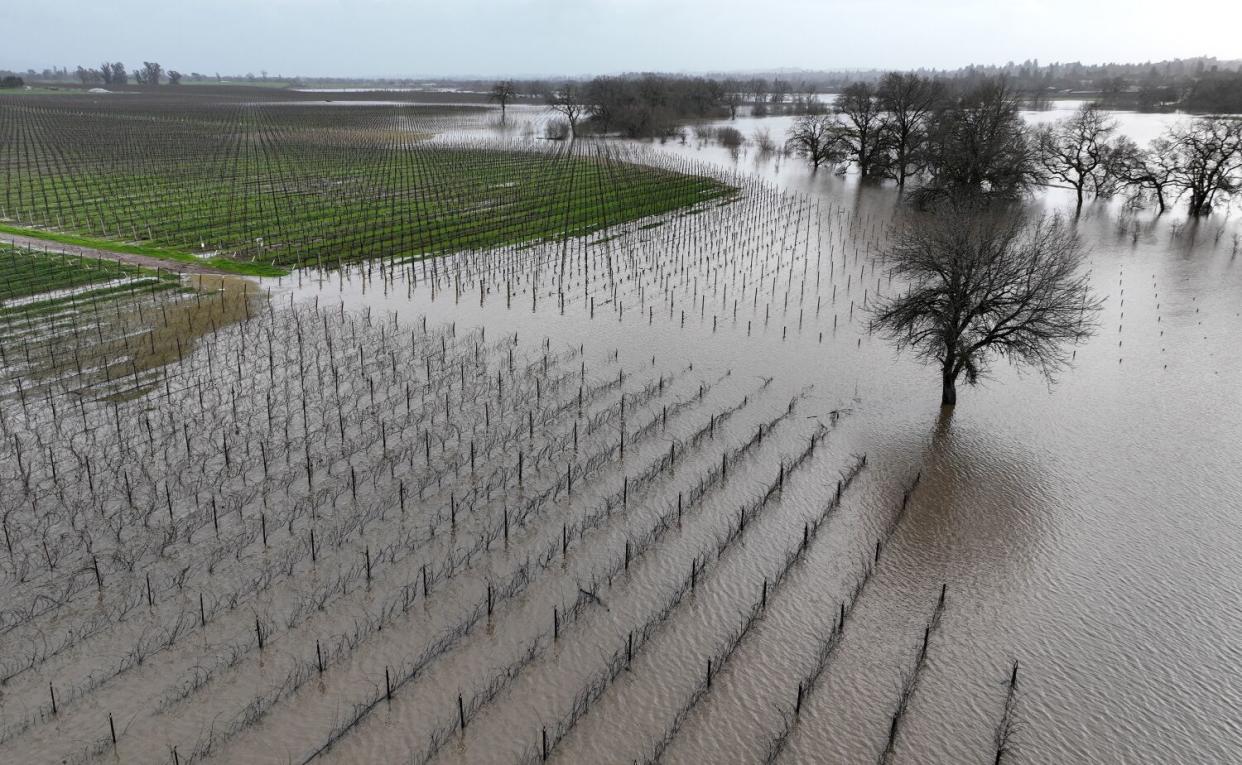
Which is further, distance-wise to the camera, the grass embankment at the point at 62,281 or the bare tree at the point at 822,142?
the bare tree at the point at 822,142

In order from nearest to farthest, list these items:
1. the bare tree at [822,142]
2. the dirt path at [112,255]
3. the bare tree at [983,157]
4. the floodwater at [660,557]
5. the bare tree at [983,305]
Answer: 1. the floodwater at [660,557]
2. the bare tree at [983,305]
3. the dirt path at [112,255]
4. the bare tree at [983,157]
5. the bare tree at [822,142]

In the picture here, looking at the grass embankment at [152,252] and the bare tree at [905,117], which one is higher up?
the bare tree at [905,117]

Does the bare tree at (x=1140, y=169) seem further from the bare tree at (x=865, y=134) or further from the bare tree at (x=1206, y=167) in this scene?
the bare tree at (x=865, y=134)

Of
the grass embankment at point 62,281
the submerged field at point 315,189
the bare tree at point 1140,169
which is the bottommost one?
the grass embankment at point 62,281

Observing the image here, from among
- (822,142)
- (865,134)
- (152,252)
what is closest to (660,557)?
(152,252)

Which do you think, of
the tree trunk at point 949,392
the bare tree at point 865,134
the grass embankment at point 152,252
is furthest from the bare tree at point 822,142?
the tree trunk at point 949,392

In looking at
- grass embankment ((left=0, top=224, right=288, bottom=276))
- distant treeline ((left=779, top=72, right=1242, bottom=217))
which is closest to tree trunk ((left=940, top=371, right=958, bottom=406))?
grass embankment ((left=0, top=224, right=288, bottom=276))

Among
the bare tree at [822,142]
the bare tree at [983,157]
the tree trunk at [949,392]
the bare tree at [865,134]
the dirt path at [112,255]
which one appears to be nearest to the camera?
the tree trunk at [949,392]
